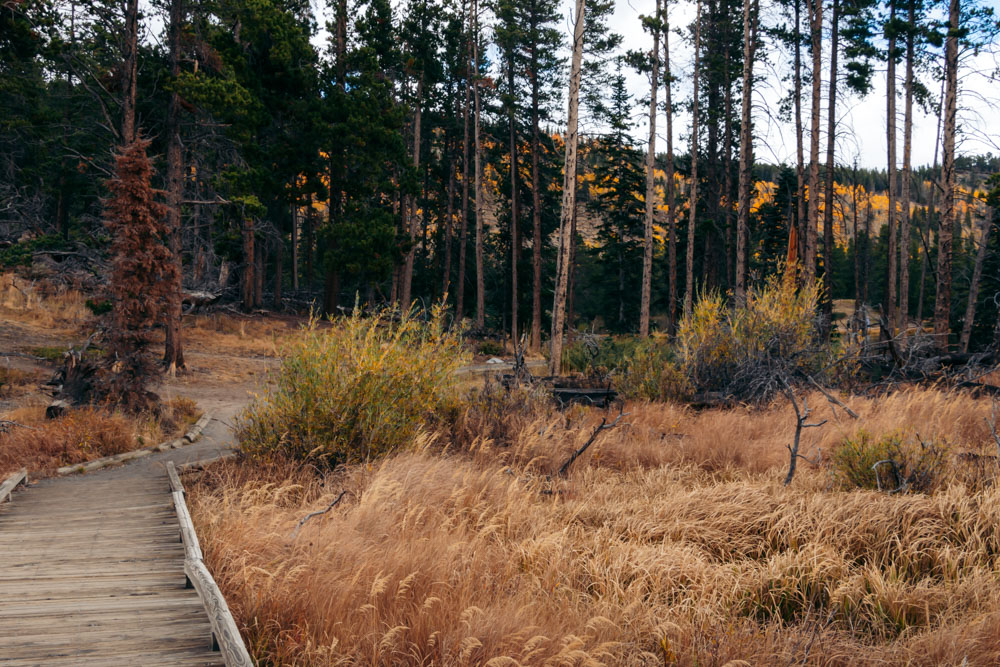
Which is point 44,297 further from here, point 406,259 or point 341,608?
point 341,608

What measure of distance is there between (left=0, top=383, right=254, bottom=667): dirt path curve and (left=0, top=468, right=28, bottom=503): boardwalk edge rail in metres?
0.11

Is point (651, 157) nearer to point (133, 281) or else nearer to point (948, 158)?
point (948, 158)

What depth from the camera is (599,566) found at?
199 inches

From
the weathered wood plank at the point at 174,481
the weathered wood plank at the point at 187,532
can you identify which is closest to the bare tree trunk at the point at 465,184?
the weathered wood plank at the point at 174,481

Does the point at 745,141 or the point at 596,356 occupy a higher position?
the point at 745,141

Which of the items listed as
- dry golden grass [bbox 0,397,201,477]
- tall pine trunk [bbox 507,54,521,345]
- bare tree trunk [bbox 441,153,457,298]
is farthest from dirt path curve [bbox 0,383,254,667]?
bare tree trunk [bbox 441,153,457,298]

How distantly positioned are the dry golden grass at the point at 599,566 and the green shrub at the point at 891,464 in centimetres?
37

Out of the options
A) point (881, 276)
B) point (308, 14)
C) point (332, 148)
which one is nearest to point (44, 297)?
point (332, 148)

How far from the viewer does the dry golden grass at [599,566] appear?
381 centimetres

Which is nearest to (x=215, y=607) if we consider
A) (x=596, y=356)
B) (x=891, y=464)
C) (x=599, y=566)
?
(x=599, y=566)

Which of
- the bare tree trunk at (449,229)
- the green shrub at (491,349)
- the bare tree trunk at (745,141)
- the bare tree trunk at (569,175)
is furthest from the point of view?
the bare tree trunk at (449,229)

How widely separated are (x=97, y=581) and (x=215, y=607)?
1540 mm

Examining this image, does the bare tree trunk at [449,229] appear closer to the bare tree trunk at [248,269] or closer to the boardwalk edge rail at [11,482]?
the bare tree trunk at [248,269]

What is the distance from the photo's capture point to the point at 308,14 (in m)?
30.6
